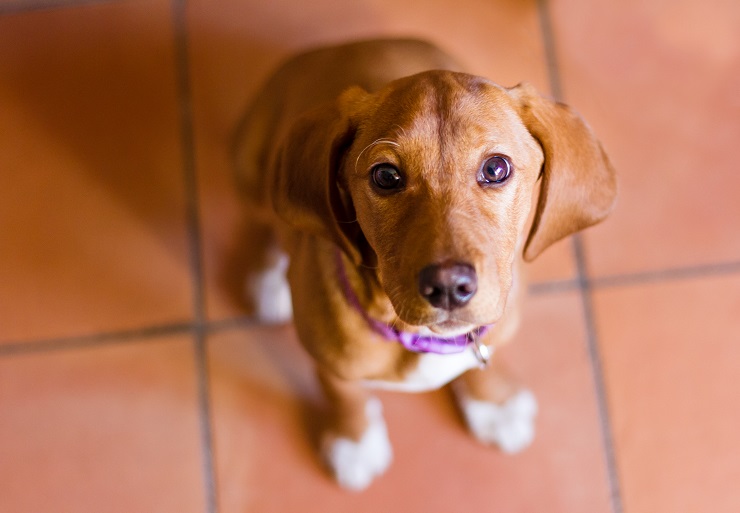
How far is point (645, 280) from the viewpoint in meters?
2.16

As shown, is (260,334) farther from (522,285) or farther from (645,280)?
(645,280)

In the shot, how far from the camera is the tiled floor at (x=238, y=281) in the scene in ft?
6.75

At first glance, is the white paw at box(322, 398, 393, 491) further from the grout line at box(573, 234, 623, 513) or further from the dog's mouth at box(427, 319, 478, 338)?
the dog's mouth at box(427, 319, 478, 338)

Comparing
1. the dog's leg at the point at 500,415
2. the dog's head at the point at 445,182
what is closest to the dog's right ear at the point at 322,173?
the dog's head at the point at 445,182

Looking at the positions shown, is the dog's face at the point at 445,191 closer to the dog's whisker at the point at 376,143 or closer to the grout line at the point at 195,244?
the dog's whisker at the point at 376,143

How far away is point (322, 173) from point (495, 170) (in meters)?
0.32

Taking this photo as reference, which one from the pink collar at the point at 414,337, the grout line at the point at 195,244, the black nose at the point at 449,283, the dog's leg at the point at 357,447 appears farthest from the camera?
the grout line at the point at 195,244

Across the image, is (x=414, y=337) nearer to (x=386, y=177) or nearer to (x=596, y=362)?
(x=386, y=177)

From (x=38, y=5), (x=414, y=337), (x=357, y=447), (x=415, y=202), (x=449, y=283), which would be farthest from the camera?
(x=38, y=5)

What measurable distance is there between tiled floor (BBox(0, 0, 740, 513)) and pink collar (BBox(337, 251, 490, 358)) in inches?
25.2

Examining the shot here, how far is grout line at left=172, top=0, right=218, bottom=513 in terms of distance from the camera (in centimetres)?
209

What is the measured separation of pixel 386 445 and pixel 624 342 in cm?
76

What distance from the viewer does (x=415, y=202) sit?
1.26 meters

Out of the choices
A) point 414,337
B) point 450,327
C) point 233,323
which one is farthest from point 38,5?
point 450,327
